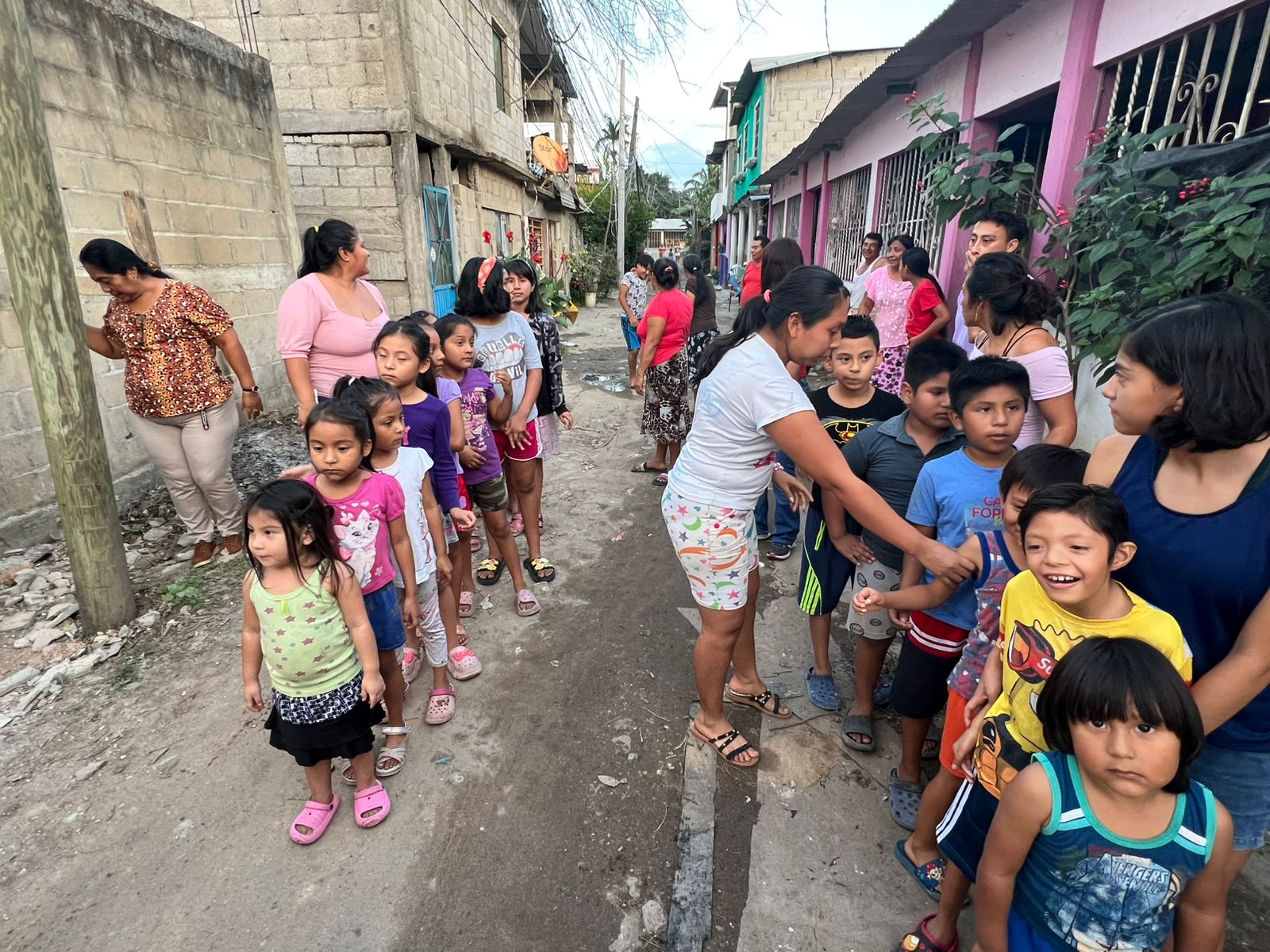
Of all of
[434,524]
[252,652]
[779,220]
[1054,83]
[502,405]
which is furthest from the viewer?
[779,220]

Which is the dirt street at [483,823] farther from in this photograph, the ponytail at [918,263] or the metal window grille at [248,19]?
the metal window grille at [248,19]

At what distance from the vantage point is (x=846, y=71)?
16453 millimetres

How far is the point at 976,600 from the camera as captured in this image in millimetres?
1886

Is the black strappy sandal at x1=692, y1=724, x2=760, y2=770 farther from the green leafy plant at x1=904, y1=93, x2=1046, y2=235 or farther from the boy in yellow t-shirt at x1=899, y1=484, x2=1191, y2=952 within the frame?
the green leafy plant at x1=904, y1=93, x2=1046, y2=235

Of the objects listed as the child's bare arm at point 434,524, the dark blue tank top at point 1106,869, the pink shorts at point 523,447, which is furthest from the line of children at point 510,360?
the dark blue tank top at point 1106,869

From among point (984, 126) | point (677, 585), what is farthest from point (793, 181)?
point (677, 585)

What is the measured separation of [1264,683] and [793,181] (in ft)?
45.9

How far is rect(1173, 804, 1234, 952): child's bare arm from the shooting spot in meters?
1.18

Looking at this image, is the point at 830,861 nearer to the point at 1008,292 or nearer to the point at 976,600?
the point at 976,600

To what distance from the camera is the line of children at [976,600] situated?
5.22 feet

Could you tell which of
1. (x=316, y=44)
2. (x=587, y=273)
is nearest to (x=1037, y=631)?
(x=316, y=44)

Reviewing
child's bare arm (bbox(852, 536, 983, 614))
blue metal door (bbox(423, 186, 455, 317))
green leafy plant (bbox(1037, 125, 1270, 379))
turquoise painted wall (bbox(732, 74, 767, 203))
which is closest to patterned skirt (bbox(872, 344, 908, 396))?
green leafy plant (bbox(1037, 125, 1270, 379))

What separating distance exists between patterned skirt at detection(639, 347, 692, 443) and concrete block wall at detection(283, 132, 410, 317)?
14.3 ft

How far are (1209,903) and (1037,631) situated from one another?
0.54m
